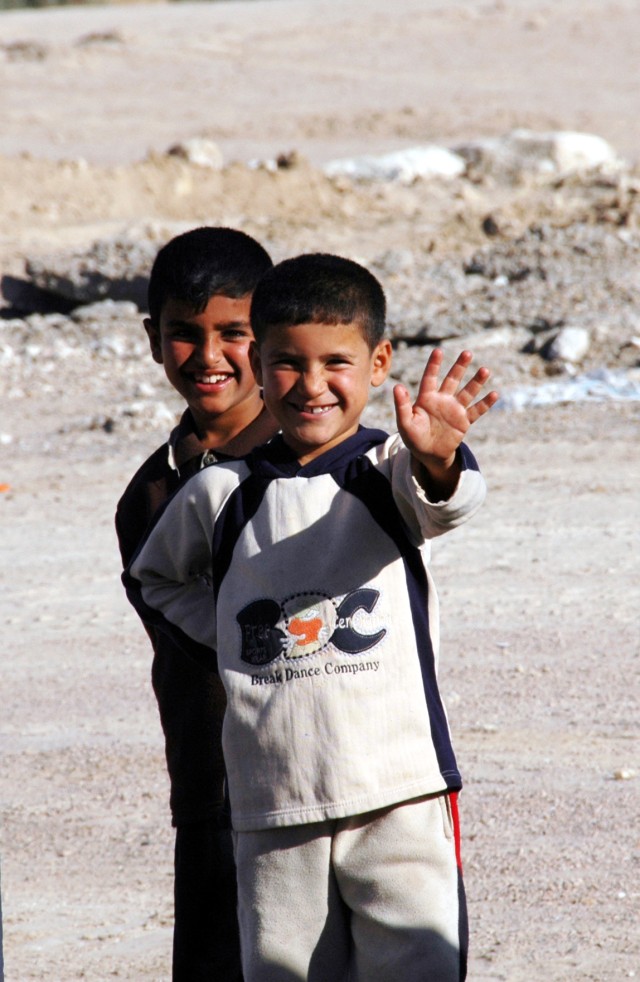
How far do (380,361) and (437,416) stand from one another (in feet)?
1.11

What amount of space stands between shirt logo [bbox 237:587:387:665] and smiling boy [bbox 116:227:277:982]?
383 millimetres

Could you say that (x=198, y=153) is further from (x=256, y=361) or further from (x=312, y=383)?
(x=312, y=383)

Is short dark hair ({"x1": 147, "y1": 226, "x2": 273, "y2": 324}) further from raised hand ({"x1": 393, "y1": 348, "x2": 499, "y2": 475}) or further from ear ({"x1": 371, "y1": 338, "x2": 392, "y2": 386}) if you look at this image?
raised hand ({"x1": 393, "y1": 348, "x2": 499, "y2": 475})

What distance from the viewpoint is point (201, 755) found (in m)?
2.54

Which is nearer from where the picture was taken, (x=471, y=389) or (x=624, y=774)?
(x=471, y=389)

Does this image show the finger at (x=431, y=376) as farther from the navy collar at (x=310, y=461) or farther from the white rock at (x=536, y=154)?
the white rock at (x=536, y=154)

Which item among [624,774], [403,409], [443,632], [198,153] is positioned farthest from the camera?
[198,153]

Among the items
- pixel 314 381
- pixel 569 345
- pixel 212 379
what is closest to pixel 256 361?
pixel 314 381

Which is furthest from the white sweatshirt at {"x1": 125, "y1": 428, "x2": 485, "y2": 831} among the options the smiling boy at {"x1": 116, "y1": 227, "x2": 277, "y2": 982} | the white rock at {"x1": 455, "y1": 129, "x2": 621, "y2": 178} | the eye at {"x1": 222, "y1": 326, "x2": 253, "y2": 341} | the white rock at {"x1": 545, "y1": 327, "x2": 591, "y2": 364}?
the white rock at {"x1": 455, "y1": 129, "x2": 621, "y2": 178}

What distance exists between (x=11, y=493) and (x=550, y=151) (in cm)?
1161

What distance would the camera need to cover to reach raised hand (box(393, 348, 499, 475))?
2.04 metres

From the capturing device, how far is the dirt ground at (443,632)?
3.66 m

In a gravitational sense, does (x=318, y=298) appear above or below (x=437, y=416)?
above

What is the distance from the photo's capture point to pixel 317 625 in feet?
7.13
